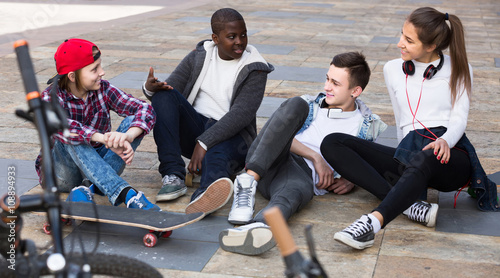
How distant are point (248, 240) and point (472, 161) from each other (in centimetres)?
126

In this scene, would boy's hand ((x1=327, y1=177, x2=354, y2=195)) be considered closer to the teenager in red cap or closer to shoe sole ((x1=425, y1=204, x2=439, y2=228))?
shoe sole ((x1=425, y1=204, x2=439, y2=228))

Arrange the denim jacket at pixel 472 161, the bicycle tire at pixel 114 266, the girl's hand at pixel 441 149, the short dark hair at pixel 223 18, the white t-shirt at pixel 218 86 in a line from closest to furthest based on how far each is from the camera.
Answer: the bicycle tire at pixel 114 266 → the girl's hand at pixel 441 149 → the denim jacket at pixel 472 161 → the short dark hair at pixel 223 18 → the white t-shirt at pixel 218 86

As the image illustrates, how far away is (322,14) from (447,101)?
10.2m

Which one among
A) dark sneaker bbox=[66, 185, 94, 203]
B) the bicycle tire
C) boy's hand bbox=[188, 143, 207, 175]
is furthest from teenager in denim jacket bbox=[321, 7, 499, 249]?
the bicycle tire

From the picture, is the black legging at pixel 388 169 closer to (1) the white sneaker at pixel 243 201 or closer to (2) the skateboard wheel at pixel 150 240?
(1) the white sneaker at pixel 243 201

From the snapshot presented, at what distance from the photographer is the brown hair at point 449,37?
11.3 feet

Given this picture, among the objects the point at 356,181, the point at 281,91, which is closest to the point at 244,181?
the point at 356,181

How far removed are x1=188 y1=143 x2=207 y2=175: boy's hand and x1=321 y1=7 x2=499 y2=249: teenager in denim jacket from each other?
688 millimetres

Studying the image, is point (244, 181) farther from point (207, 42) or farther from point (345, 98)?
point (207, 42)

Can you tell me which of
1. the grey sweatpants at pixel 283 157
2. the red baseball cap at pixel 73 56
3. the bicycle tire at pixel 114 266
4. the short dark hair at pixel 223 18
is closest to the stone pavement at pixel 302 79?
the grey sweatpants at pixel 283 157

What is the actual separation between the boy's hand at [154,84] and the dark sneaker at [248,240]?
1047 mm

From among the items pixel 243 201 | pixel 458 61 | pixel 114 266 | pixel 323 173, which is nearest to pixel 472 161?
pixel 458 61

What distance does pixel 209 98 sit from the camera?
3959mm

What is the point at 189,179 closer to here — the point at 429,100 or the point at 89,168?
the point at 89,168
